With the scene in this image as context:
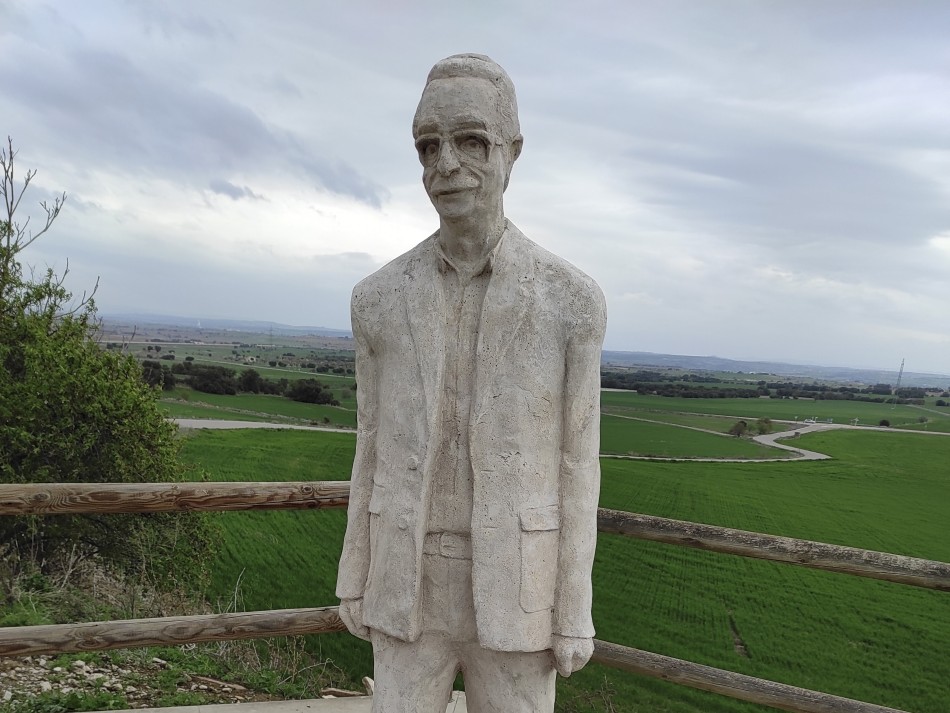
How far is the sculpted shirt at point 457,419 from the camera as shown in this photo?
2066 mm

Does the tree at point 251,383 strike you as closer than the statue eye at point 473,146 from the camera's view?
No

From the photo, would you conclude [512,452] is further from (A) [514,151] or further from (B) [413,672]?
(A) [514,151]

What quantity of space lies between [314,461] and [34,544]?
3.14m

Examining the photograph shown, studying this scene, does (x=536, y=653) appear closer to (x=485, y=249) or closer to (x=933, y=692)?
(x=485, y=249)

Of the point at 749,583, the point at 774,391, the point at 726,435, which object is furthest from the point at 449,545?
the point at 774,391

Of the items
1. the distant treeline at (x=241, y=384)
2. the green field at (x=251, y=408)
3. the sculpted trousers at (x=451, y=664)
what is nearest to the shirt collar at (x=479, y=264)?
the sculpted trousers at (x=451, y=664)

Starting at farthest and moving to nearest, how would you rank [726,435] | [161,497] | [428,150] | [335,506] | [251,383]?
[251,383], [726,435], [335,506], [161,497], [428,150]

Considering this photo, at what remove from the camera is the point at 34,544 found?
6691 mm

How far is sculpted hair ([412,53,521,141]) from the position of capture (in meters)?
2.00

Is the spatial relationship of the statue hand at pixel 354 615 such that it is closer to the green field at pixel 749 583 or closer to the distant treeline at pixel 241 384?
the green field at pixel 749 583

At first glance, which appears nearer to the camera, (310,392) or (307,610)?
(307,610)

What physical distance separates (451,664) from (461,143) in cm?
182

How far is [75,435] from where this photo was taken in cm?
666

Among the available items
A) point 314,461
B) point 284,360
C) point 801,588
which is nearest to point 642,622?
point 801,588
